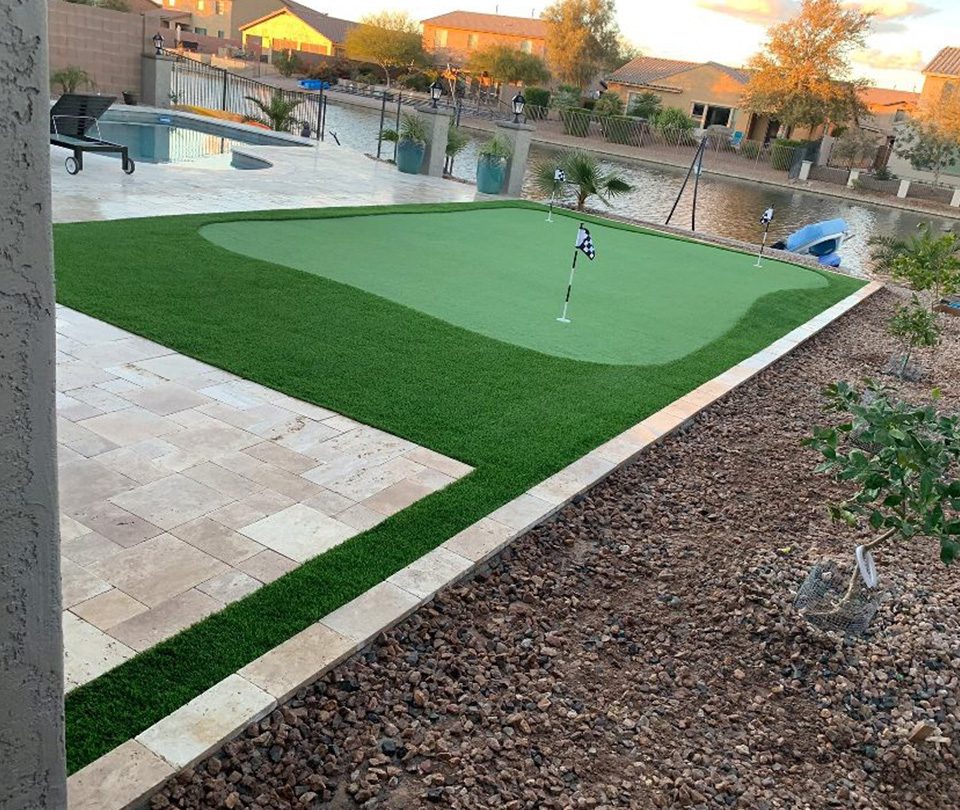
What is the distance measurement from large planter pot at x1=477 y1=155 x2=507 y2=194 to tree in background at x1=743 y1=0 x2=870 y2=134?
105 feet

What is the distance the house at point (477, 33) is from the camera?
248ft

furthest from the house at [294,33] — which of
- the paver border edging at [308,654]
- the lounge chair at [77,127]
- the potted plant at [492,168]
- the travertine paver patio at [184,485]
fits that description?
the paver border edging at [308,654]

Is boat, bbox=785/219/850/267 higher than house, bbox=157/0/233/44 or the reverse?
the reverse

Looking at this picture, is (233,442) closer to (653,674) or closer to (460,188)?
(653,674)

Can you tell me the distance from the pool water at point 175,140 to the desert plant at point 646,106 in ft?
104

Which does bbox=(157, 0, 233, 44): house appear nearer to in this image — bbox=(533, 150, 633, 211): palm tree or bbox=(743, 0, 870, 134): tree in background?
bbox=(743, 0, 870, 134): tree in background

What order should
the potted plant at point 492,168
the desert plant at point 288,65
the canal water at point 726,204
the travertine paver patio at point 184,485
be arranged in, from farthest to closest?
the desert plant at point 288,65 → the canal water at point 726,204 → the potted plant at point 492,168 → the travertine paver patio at point 184,485

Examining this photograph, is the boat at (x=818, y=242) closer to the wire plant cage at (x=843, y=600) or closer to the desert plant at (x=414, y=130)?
the desert plant at (x=414, y=130)

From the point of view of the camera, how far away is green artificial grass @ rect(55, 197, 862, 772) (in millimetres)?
2967

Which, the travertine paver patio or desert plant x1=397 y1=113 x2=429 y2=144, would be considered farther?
desert plant x1=397 y1=113 x2=429 y2=144

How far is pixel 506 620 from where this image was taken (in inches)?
137

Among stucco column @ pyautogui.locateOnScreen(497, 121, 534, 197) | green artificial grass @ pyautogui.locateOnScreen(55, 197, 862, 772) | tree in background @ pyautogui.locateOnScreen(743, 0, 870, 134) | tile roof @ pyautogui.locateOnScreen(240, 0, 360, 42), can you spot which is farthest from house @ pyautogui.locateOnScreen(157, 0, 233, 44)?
green artificial grass @ pyautogui.locateOnScreen(55, 197, 862, 772)

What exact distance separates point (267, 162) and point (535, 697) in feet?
47.9

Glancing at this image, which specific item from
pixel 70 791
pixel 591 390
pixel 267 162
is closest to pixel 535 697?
pixel 70 791
